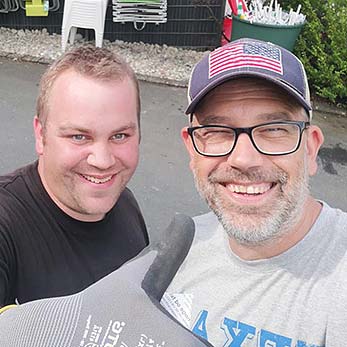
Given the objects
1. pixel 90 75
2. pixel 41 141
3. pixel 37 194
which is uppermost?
pixel 90 75

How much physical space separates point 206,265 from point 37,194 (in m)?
0.72

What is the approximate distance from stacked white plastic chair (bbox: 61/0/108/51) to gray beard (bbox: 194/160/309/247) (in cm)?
499

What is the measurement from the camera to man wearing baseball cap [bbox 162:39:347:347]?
142cm

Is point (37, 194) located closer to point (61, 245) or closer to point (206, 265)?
point (61, 245)

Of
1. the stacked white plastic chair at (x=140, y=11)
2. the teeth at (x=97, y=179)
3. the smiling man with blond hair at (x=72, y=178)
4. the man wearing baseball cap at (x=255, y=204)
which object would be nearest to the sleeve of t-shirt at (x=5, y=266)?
the smiling man with blond hair at (x=72, y=178)

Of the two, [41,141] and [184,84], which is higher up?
[41,141]

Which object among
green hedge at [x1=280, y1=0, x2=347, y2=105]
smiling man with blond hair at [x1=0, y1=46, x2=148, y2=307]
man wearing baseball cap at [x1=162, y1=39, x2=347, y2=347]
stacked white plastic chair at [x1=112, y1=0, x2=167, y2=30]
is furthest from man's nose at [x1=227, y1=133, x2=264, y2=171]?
stacked white plastic chair at [x1=112, y1=0, x2=167, y2=30]

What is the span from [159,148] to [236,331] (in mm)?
3583

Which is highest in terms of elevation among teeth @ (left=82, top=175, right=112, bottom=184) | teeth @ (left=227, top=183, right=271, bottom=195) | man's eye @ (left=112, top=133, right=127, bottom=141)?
teeth @ (left=227, top=183, right=271, bottom=195)

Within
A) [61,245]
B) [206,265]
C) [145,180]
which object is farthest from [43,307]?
[145,180]

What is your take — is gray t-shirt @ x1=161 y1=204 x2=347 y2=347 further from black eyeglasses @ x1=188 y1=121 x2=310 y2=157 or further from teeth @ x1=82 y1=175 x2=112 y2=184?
teeth @ x1=82 y1=175 x2=112 y2=184

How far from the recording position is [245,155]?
146cm

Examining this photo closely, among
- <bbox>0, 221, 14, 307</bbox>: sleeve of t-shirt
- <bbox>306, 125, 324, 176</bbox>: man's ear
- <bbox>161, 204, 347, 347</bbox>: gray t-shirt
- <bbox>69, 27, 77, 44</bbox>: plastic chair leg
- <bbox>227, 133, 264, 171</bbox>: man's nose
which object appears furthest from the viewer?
<bbox>69, 27, 77, 44</bbox>: plastic chair leg

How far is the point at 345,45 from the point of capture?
5.97 metres
